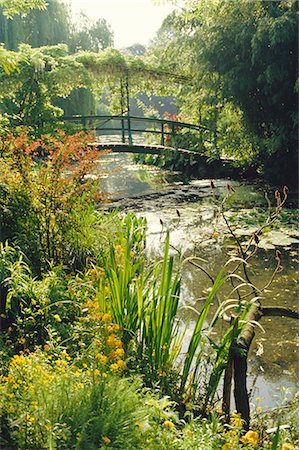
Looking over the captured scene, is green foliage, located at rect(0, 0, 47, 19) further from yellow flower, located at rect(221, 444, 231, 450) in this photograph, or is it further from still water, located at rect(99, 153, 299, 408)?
yellow flower, located at rect(221, 444, 231, 450)

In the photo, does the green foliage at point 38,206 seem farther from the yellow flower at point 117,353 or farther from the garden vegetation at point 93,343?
the yellow flower at point 117,353

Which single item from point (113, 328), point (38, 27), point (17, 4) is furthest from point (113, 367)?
point (38, 27)

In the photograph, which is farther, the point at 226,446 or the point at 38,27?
the point at 38,27

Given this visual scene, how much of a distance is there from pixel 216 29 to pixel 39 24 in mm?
11193

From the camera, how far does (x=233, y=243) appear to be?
19.4 feet

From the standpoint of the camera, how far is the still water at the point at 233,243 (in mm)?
3033

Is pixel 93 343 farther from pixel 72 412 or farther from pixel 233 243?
pixel 233 243

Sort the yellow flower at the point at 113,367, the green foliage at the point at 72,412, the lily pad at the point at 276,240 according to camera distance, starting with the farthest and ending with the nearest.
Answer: the lily pad at the point at 276,240 < the yellow flower at the point at 113,367 < the green foliage at the point at 72,412

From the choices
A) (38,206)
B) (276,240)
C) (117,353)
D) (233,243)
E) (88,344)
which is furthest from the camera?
(233,243)

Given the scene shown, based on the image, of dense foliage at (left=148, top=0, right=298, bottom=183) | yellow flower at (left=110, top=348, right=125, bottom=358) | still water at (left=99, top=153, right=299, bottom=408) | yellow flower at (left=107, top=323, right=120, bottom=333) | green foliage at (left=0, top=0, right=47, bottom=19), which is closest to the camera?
yellow flower at (left=110, top=348, right=125, bottom=358)

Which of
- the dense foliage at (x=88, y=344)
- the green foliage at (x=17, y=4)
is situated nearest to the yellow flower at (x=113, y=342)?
the dense foliage at (x=88, y=344)

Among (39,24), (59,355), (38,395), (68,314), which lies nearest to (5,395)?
(38,395)

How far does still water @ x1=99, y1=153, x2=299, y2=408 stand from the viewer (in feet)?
9.95

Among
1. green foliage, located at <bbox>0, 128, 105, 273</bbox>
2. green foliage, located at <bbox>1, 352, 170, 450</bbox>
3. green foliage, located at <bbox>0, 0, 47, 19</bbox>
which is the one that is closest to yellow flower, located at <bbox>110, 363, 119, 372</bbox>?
green foliage, located at <bbox>1, 352, 170, 450</bbox>
